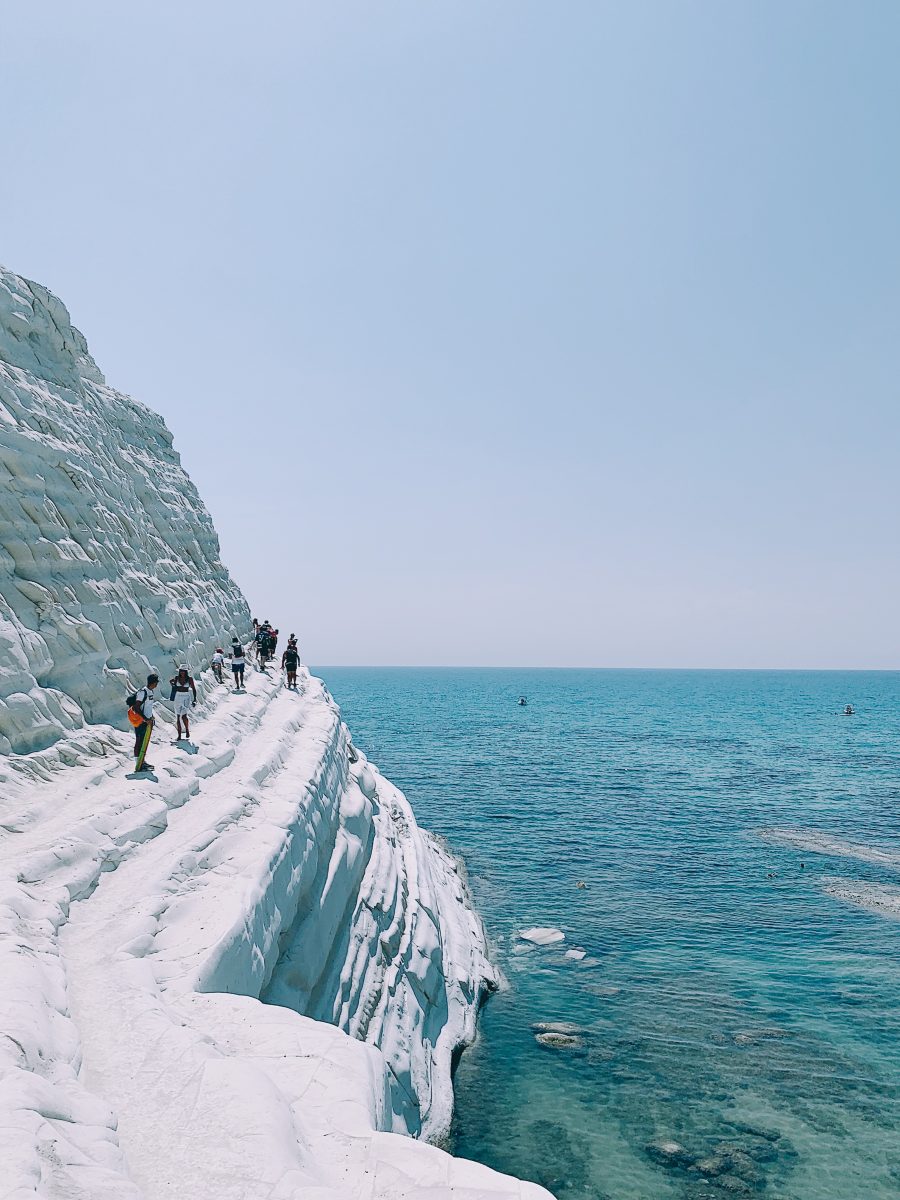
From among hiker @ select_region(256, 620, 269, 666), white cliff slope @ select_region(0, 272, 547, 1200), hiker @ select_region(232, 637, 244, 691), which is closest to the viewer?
white cliff slope @ select_region(0, 272, 547, 1200)

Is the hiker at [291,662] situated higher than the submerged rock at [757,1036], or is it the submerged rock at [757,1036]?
the hiker at [291,662]

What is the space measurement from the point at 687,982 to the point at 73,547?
21.1 meters

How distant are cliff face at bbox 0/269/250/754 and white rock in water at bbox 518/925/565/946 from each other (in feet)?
47.8

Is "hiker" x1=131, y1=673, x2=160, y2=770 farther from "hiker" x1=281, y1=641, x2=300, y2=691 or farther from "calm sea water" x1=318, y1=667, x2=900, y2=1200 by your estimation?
"hiker" x1=281, y1=641, x2=300, y2=691

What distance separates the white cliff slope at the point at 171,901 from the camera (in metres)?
6.16

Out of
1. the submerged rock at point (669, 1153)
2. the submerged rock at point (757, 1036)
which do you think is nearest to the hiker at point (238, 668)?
the submerged rock at point (669, 1153)

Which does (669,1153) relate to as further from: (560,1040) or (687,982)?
(687,982)

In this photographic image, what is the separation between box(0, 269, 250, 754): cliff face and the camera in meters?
14.2

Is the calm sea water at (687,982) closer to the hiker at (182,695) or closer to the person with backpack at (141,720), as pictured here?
the person with backpack at (141,720)

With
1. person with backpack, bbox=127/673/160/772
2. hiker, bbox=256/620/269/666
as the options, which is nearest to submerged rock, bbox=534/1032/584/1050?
person with backpack, bbox=127/673/160/772

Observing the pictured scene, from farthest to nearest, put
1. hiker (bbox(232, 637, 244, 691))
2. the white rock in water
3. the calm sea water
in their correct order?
hiker (bbox(232, 637, 244, 691)), the white rock in water, the calm sea water

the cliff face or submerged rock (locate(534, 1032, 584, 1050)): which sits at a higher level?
the cliff face

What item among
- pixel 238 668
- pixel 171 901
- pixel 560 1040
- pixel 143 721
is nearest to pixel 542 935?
pixel 560 1040

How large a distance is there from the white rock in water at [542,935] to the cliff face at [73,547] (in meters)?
14.6
